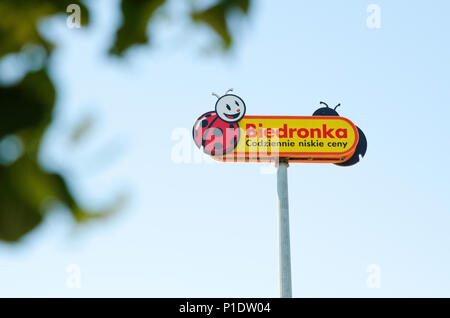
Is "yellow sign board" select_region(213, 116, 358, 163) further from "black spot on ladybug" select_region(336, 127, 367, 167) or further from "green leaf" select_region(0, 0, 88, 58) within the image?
"green leaf" select_region(0, 0, 88, 58)

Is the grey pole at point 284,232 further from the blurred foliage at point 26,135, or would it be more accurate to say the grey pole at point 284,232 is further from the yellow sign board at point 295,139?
the blurred foliage at point 26,135

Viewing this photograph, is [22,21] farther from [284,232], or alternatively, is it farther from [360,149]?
[360,149]

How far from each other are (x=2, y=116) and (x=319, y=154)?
1432 cm

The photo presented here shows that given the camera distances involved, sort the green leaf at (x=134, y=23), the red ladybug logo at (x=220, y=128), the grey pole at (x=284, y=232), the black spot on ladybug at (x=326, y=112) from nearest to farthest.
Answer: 1. the green leaf at (x=134, y=23)
2. the grey pole at (x=284, y=232)
3. the red ladybug logo at (x=220, y=128)
4. the black spot on ladybug at (x=326, y=112)

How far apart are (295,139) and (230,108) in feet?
6.79

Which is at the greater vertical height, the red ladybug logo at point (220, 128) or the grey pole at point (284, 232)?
the red ladybug logo at point (220, 128)

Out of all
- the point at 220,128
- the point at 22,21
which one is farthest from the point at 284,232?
the point at 22,21

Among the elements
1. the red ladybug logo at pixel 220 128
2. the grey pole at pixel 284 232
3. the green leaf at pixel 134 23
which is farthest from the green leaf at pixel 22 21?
the red ladybug logo at pixel 220 128

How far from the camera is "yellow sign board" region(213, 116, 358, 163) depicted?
14.6 meters

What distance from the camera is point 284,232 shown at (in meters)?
14.1

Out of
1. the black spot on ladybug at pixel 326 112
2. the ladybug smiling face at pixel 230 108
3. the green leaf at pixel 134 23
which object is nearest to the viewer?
the green leaf at pixel 134 23

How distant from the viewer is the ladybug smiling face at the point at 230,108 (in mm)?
14633

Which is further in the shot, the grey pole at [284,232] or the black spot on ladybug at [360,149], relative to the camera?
the black spot on ladybug at [360,149]
